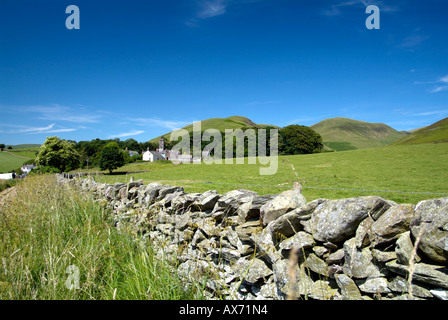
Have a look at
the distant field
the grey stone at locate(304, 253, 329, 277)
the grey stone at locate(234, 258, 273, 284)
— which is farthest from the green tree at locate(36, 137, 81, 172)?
the grey stone at locate(304, 253, 329, 277)

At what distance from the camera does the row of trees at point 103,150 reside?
4009 cm

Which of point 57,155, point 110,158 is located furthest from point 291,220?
point 57,155

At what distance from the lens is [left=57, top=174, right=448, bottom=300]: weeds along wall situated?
8.29 ft

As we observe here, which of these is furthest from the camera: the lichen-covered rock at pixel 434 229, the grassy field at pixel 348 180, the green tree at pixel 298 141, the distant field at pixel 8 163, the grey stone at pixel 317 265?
the green tree at pixel 298 141

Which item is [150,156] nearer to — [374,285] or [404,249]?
[374,285]

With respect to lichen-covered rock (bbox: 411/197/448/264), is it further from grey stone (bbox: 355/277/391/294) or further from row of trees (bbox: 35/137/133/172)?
row of trees (bbox: 35/137/133/172)

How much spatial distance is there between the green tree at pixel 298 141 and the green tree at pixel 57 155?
4146cm

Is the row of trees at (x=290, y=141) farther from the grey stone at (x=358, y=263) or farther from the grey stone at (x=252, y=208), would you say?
the grey stone at (x=358, y=263)

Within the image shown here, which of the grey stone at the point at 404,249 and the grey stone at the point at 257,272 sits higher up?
the grey stone at the point at 404,249

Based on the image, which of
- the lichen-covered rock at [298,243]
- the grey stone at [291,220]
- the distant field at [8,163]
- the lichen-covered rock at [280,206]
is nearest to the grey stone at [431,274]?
the lichen-covered rock at [298,243]

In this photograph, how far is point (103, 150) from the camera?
40.8m

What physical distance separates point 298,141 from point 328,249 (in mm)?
57187
